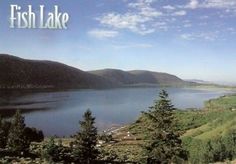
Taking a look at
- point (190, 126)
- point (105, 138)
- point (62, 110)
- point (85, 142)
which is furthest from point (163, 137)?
point (62, 110)

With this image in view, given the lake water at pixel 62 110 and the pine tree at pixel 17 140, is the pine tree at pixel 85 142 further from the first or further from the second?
the lake water at pixel 62 110

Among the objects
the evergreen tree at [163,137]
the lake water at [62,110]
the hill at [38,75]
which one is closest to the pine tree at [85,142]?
the evergreen tree at [163,137]

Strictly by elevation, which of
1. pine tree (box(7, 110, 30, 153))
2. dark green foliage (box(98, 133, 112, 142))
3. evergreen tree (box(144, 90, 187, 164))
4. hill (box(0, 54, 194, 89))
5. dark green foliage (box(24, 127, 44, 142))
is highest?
hill (box(0, 54, 194, 89))

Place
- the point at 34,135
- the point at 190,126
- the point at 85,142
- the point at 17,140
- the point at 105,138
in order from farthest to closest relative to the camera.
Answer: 1. the point at 190,126
2. the point at 105,138
3. the point at 34,135
4. the point at 17,140
5. the point at 85,142

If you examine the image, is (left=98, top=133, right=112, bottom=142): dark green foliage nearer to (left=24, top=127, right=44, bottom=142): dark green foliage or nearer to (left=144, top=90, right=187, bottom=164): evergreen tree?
(left=24, top=127, right=44, bottom=142): dark green foliage

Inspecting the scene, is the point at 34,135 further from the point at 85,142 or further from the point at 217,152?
the point at 217,152

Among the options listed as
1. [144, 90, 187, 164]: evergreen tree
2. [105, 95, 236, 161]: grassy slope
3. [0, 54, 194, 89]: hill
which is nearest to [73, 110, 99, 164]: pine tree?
[144, 90, 187, 164]: evergreen tree
